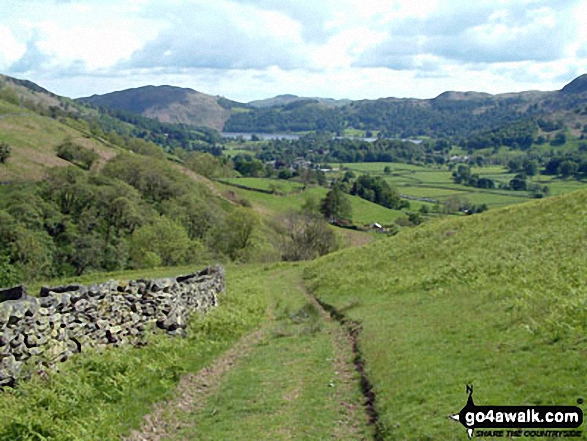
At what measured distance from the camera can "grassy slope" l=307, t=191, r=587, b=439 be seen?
13781mm

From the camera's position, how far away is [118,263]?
3543 inches

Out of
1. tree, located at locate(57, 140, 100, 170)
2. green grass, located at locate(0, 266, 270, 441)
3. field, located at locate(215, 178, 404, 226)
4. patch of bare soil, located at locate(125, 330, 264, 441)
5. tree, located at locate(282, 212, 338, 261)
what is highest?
tree, located at locate(57, 140, 100, 170)

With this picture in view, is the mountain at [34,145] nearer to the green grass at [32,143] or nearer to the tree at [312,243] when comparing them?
the green grass at [32,143]

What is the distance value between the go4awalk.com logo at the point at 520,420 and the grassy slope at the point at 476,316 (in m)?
0.35

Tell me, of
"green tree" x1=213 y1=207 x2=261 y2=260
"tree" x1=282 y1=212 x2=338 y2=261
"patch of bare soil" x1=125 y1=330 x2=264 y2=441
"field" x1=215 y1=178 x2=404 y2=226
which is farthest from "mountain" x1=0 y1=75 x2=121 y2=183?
"patch of bare soil" x1=125 y1=330 x2=264 y2=441

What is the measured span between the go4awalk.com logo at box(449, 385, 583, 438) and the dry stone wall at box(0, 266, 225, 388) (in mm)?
12688

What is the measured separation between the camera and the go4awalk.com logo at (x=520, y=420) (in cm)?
1116

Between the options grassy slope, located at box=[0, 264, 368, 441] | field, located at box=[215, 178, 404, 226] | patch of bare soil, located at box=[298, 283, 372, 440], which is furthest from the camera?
field, located at box=[215, 178, 404, 226]

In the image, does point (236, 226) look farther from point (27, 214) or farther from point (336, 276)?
point (336, 276)

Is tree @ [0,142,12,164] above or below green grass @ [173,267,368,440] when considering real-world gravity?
above

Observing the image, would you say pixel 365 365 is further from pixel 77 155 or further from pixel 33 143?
pixel 33 143

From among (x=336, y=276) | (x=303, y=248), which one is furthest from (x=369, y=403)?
(x=303, y=248)

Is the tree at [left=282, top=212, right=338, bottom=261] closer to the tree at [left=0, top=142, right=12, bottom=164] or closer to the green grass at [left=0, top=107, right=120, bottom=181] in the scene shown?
the green grass at [left=0, top=107, right=120, bottom=181]

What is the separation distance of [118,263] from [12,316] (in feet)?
252
